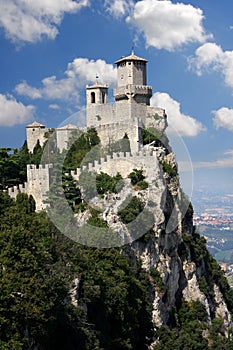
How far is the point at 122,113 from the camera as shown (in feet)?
144

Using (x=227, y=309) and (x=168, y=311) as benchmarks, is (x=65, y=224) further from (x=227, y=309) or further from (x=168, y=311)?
(x=227, y=309)

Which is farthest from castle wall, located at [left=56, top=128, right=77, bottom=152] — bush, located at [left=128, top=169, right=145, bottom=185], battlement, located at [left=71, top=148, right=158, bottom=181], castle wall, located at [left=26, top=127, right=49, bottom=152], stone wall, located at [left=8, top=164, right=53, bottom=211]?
stone wall, located at [left=8, top=164, right=53, bottom=211]

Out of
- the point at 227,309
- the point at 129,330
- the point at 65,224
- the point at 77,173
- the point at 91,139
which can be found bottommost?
the point at 227,309

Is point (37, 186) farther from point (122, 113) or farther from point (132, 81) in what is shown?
point (132, 81)

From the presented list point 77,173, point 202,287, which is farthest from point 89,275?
point 202,287

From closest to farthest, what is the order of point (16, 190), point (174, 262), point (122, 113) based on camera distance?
point (16, 190) → point (174, 262) → point (122, 113)

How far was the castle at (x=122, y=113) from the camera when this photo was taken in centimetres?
4297

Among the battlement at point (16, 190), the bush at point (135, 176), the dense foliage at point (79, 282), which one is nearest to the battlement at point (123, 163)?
the bush at point (135, 176)

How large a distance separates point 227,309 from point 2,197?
2758 cm

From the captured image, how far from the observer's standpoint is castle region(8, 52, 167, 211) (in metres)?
43.0

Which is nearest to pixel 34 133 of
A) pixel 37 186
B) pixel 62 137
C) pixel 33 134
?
pixel 33 134

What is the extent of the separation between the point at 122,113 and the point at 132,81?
130 inches

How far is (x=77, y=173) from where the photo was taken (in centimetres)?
3925

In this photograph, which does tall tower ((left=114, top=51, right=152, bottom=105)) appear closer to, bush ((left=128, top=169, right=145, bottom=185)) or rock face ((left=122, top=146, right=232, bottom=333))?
rock face ((left=122, top=146, right=232, bottom=333))
